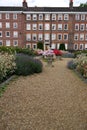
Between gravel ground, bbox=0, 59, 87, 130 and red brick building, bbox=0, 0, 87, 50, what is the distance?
52627 millimetres

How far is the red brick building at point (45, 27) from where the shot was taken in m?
62.1

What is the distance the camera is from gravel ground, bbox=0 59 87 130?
19.3 feet

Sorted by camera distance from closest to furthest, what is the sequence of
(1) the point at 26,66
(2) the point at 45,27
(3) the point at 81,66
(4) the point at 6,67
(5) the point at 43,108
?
(5) the point at 43,108 → (4) the point at 6,67 → (1) the point at 26,66 → (3) the point at 81,66 → (2) the point at 45,27

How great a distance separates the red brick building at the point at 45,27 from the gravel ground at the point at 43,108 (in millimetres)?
52627

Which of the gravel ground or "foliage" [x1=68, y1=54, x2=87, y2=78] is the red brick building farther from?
the gravel ground

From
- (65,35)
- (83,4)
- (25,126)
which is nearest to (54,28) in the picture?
(65,35)

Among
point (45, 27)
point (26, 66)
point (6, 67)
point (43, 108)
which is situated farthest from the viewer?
point (45, 27)

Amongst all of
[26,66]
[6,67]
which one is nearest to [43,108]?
[6,67]

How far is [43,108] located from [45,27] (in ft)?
188

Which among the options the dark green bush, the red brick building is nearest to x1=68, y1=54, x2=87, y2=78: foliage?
the dark green bush

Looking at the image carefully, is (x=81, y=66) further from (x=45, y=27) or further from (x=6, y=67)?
(x=45, y=27)

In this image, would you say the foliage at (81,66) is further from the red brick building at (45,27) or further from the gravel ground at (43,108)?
the red brick building at (45,27)

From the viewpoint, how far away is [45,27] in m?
63.2

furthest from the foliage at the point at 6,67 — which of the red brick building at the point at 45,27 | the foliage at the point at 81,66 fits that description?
the red brick building at the point at 45,27
